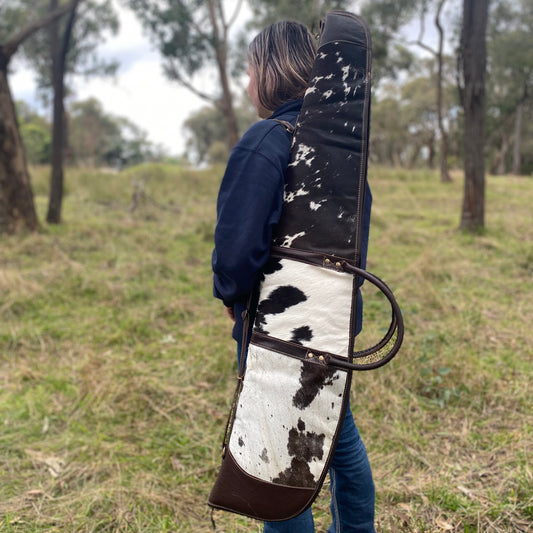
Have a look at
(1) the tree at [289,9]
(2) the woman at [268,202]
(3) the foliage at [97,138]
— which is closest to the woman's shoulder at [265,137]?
(2) the woman at [268,202]

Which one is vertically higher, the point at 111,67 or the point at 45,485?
the point at 111,67

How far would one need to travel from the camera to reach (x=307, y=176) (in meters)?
1.13

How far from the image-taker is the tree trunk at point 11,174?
20.5ft

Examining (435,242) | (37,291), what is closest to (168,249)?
(37,291)

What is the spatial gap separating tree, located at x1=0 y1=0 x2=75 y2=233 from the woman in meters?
6.21

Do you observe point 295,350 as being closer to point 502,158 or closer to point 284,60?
point 284,60

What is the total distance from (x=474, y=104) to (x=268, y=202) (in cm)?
644

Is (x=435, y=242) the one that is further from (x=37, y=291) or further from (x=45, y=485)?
(x=45, y=485)

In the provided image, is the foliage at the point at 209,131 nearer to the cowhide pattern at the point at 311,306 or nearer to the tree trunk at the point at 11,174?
the tree trunk at the point at 11,174

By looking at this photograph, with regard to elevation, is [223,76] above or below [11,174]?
above

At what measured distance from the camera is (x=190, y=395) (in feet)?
9.12

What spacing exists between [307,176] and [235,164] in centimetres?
19

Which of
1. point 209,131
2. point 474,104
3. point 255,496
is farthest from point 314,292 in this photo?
point 209,131

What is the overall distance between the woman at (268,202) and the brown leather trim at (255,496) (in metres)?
0.11
